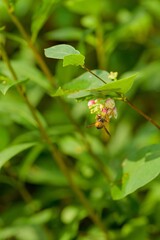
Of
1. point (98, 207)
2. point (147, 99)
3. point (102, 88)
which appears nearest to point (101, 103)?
point (102, 88)

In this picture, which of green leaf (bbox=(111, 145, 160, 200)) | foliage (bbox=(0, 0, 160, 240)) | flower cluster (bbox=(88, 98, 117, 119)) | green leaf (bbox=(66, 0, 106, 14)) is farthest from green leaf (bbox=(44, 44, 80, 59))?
green leaf (bbox=(66, 0, 106, 14))

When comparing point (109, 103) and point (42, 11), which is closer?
point (109, 103)

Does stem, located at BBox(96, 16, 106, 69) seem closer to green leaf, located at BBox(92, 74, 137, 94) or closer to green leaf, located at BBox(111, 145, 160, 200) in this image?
green leaf, located at BBox(111, 145, 160, 200)

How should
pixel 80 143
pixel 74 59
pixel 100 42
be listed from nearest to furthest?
1. pixel 74 59
2. pixel 80 143
3. pixel 100 42

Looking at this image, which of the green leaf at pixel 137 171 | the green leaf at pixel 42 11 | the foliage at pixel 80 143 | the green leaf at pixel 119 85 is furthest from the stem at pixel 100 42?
the green leaf at pixel 119 85

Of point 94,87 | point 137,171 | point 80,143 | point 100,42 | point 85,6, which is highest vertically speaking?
point 85,6

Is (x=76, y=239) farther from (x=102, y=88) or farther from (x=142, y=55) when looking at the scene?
(x=142, y=55)

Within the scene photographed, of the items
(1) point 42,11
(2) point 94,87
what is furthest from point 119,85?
(1) point 42,11

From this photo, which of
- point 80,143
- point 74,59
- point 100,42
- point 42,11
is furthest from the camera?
point 100,42

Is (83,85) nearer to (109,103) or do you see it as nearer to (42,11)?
(109,103)
